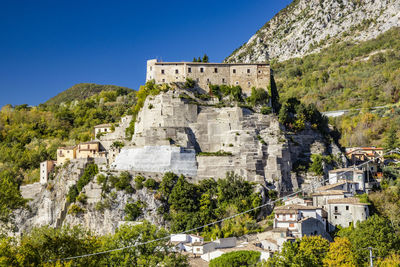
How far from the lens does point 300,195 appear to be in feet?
177

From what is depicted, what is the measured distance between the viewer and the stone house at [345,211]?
46094 millimetres

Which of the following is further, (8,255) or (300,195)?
(300,195)

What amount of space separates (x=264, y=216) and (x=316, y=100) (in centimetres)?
5897

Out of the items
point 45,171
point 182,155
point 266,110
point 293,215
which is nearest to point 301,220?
point 293,215

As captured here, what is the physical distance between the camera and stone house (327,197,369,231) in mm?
46094

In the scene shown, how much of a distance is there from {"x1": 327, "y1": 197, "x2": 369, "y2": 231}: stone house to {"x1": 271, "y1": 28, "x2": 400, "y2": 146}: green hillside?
128 feet

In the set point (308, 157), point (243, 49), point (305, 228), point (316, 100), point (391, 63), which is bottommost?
point (305, 228)

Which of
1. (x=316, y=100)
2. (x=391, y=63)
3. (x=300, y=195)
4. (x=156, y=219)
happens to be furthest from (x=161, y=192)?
(x=391, y=63)

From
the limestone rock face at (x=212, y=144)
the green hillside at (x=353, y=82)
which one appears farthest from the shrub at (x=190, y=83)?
the green hillside at (x=353, y=82)

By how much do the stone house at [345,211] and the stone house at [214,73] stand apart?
2288 centimetres

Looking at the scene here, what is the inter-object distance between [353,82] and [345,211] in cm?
6771

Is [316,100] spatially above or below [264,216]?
above

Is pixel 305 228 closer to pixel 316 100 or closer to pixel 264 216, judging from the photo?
pixel 264 216

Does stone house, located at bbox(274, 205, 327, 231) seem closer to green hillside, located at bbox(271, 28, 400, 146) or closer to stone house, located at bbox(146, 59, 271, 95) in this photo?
stone house, located at bbox(146, 59, 271, 95)
